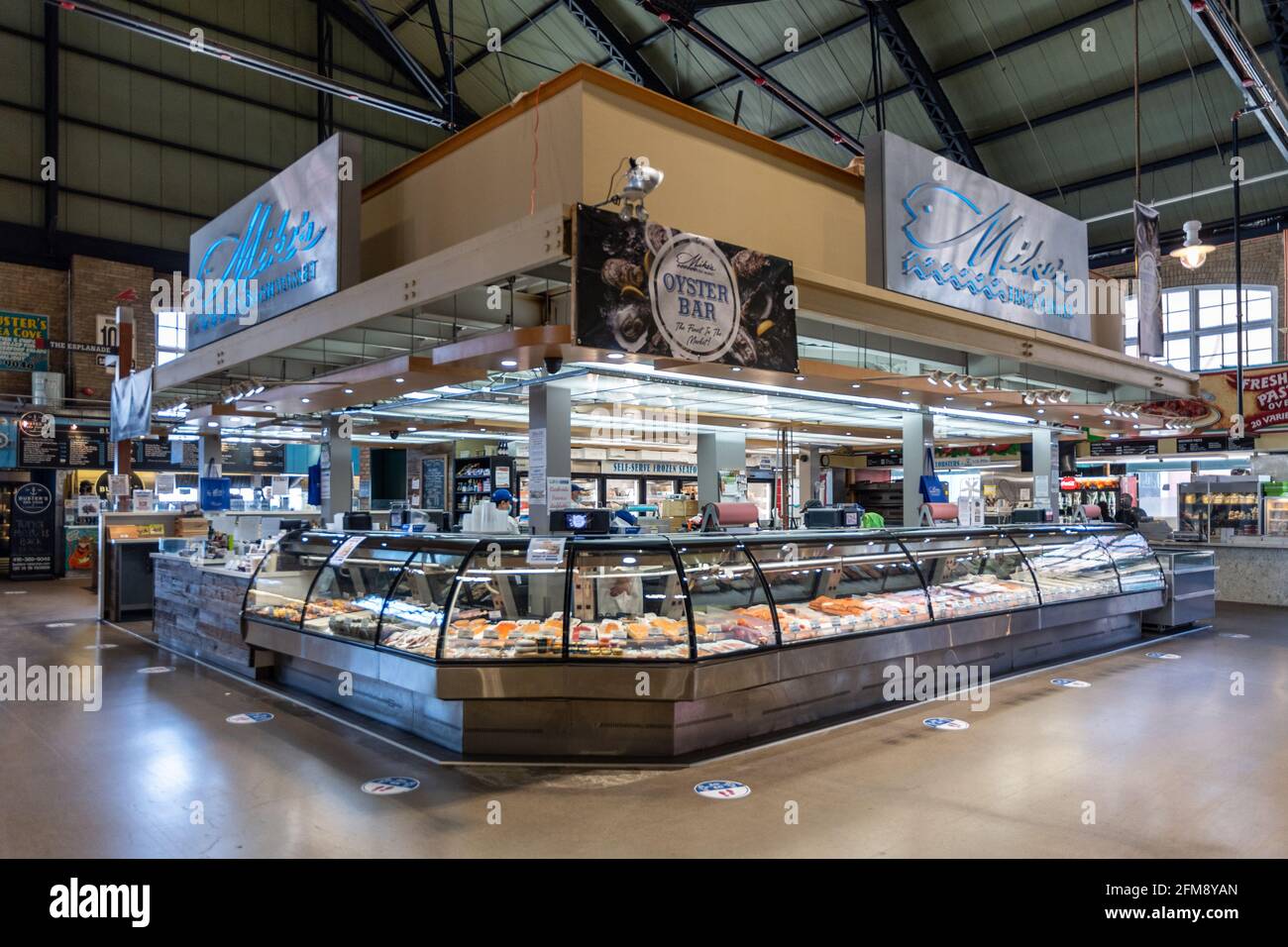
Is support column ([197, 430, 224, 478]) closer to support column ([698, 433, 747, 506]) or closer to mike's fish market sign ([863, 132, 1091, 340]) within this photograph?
support column ([698, 433, 747, 506])

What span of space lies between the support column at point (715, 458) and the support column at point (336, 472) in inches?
186

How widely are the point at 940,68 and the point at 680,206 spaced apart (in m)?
12.7

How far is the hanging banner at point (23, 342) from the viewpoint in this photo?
52.5ft

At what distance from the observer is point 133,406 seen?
984 centimetres

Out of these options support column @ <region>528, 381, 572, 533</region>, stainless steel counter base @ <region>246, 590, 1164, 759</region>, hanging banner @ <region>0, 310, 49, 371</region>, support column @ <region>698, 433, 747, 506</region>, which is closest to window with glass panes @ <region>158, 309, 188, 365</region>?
hanging banner @ <region>0, 310, 49, 371</region>

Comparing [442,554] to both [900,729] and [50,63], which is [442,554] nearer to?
[900,729]

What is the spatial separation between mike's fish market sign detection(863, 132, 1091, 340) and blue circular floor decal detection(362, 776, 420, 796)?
16.1 feet

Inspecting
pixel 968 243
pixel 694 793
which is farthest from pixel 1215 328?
pixel 694 793

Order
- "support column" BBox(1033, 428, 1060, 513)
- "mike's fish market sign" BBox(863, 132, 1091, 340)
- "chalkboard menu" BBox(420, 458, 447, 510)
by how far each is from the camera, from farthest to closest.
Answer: "chalkboard menu" BBox(420, 458, 447, 510) → "support column" BBox(1033, 428, 1060, 513) → "mike's fish market sign" BBox(863, 132, 1091, 340)

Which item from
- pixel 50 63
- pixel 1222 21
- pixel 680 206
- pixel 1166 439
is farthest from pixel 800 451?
pixel 50 63

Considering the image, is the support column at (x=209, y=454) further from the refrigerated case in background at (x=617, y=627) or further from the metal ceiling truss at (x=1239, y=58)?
the metal ceiling truss at (x=1239, y=58)

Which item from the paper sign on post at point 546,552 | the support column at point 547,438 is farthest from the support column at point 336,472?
the paper sign on post at point 546,552

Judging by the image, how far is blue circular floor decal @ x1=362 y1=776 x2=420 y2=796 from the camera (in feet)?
13.2

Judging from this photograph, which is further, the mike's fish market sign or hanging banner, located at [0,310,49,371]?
hanging banner, located at [0,310,49,371]
